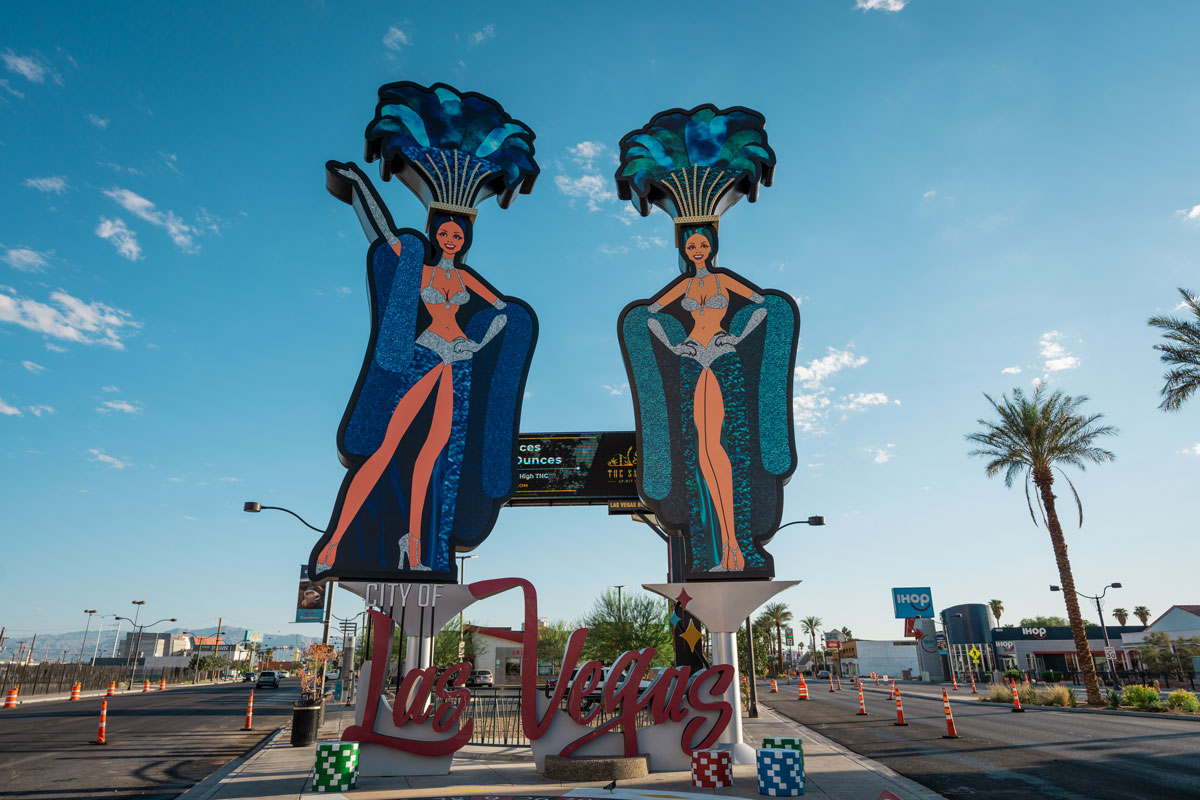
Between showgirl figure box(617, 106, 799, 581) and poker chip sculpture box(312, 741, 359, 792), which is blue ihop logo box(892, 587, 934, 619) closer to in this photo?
showgirl figure box(617, 106, 799, 581)

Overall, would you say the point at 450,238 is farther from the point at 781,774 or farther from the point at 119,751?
the point at 119,751

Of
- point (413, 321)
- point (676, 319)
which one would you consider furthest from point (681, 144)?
point (413, 321)

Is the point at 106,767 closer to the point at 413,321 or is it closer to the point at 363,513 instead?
the point at 363,513

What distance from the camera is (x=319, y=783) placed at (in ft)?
38.5

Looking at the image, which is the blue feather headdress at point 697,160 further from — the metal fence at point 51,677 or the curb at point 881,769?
the metal fence at point 51,677

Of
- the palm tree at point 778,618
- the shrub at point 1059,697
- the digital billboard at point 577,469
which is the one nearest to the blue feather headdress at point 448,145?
the digital billboard at point 577,469

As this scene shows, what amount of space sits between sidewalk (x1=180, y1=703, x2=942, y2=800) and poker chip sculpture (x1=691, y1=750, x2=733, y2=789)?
168 mm

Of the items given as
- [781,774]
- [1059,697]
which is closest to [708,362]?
[781,774]

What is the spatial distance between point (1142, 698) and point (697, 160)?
25967 mm

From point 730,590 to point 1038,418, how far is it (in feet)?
75.9

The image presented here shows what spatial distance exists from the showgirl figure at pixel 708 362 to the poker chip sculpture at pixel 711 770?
4.17 meters

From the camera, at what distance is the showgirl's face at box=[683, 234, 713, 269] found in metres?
18.1

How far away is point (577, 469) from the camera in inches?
1146

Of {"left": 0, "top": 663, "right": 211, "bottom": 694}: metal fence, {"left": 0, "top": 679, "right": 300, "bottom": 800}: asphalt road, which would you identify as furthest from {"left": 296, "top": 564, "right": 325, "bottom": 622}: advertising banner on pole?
{"left": 0, "top": 663, "right": 211, "bottom": 694}: metal fence
